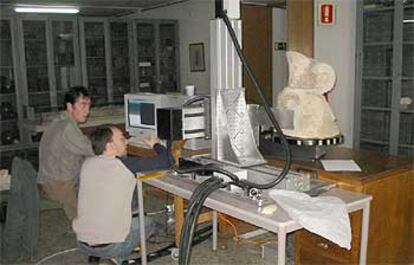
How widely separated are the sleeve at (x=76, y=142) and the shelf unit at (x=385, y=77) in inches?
94.4

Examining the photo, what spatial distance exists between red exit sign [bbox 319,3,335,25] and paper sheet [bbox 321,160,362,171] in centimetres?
199

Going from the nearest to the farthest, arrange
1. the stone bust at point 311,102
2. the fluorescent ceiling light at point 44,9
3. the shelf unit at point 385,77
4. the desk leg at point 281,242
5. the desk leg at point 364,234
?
the desk leg at point 281,242
the desk leg at point 364,234
the stone bust at point 311,102
the shelf unit at point 385,77
the fluorescent ceiling light at point 44,9

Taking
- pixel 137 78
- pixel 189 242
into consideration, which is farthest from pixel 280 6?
pixel 189 242

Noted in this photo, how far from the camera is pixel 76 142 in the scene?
281 cm

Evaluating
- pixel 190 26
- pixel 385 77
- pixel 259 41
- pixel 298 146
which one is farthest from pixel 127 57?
pixel 298 146

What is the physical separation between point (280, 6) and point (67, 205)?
3.79 meters

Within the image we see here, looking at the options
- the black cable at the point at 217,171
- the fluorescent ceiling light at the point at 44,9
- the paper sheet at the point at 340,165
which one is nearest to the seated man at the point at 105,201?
the black cable at the point at 217,171

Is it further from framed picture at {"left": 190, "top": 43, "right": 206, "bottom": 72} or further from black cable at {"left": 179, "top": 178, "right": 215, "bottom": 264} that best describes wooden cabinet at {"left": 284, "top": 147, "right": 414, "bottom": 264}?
framed picture at {"left": 190, "top": 43, "right": 206, "bottom": 72}

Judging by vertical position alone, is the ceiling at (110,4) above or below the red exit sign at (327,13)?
above

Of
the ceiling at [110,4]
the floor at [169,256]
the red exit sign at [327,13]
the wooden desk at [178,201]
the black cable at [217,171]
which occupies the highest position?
the ceiling at [110,4]

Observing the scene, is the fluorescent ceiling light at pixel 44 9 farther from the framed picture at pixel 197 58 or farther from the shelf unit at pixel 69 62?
the framed picture at pixel 197 58

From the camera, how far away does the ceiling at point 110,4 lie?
5113mm

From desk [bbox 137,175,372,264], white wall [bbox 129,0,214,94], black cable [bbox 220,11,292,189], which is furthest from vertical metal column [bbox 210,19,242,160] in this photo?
white wall [bbox 129,0,214,94]

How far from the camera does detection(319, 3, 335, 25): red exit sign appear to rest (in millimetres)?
3996
